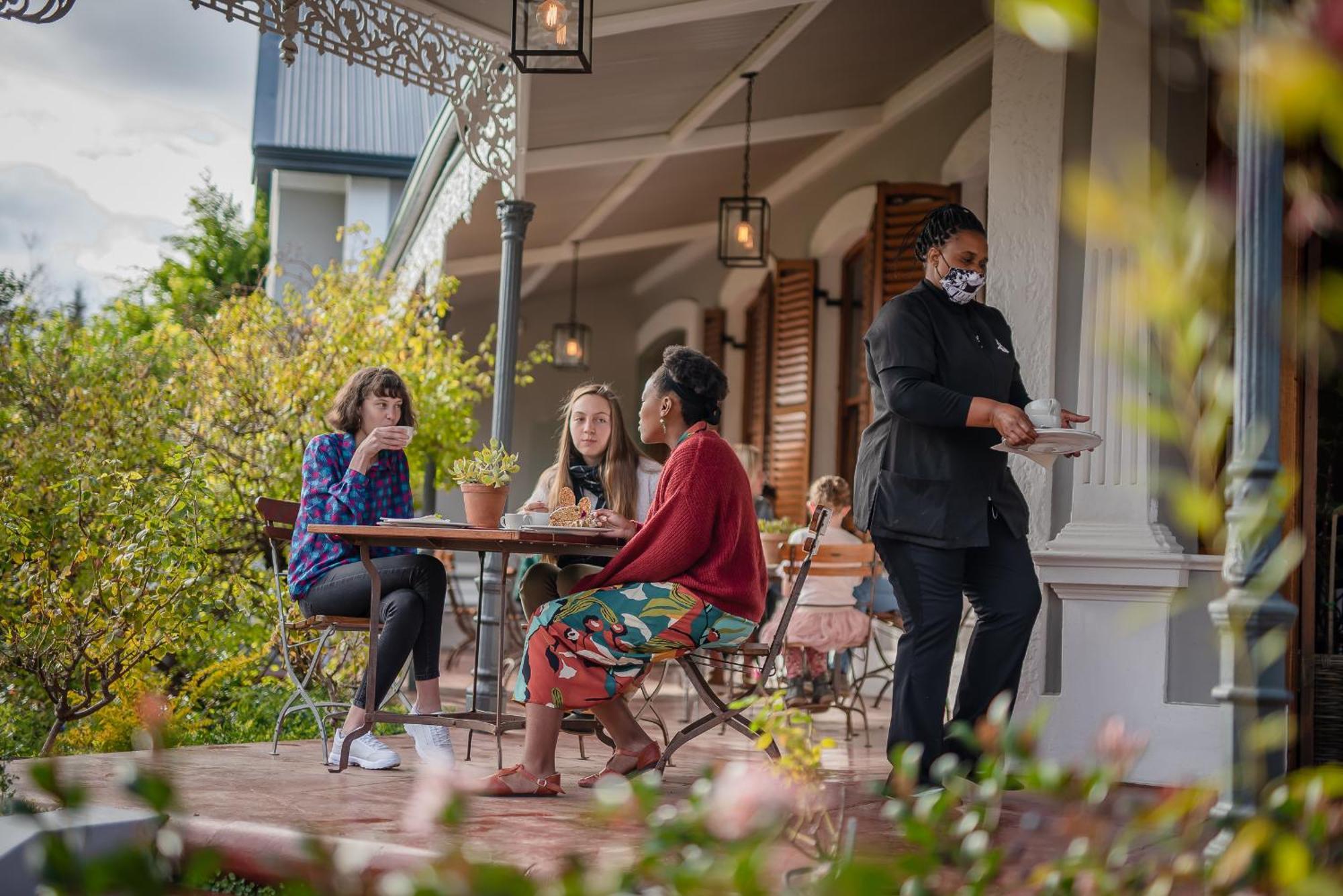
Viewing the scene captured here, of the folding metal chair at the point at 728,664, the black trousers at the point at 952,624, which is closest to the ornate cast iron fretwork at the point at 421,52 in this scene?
the folding metal chair at the point at 728,664

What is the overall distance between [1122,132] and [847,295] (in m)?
4.70

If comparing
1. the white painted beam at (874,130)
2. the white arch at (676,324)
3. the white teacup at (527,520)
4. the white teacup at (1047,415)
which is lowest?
the white teacup at (527,520)

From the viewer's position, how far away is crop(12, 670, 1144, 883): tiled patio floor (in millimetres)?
2764

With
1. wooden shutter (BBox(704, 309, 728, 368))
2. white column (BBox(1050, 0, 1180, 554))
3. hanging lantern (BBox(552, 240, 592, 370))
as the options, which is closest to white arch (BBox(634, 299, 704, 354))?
wooden shutter (BBox(704, 309, 728, 368))

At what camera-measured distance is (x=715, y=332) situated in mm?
11133

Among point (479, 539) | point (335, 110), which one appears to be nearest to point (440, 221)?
point (479, 539)

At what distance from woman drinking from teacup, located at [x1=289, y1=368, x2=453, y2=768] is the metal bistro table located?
62 millimetres

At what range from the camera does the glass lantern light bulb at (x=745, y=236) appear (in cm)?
818

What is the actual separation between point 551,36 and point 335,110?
14566 millimetres

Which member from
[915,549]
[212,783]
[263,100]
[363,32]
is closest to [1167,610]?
[915,549]

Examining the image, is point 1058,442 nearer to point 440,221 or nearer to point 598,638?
point 598,638

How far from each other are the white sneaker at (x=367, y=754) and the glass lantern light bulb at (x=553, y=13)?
2.65 metres

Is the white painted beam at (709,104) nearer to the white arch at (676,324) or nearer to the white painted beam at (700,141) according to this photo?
the white painted beam at (700,141)

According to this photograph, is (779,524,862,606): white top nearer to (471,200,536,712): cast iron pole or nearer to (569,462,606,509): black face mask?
(471,200,536,712): cast iron pole
